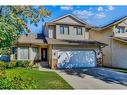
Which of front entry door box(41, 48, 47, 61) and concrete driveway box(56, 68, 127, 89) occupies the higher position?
front entry door box(41, 48, 47, 61)

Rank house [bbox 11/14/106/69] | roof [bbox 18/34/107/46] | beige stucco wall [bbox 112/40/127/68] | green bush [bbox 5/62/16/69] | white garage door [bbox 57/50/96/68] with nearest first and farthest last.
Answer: green bush [bbox 5/62/16/69]
beige stucco wall [bbox 112/40/127/68]
white garage door [bbox 57/50/96/68]
house [bbox 11/14/106/69]
roof [bbox 18/34/107/46]

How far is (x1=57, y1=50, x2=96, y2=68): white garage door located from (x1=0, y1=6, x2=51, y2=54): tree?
18.3 ft

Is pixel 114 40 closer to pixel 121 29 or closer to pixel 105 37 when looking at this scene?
pixel 105 37

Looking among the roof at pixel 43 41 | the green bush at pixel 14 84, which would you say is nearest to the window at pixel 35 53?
the roof at pixel 43 41

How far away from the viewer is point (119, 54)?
705 inches

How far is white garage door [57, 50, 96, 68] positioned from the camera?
18.5 meters

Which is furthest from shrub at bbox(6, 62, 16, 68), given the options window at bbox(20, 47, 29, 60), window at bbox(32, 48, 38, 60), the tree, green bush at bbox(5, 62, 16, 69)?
the tree

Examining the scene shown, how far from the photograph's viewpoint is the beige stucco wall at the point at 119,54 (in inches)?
687

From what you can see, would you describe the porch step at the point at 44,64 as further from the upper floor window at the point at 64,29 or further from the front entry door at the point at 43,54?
the upper floor window at the point at 64,29

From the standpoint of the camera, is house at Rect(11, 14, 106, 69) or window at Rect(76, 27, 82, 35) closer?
house at Rect(11, 14, 106, 69)

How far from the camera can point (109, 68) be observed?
17.4 metres

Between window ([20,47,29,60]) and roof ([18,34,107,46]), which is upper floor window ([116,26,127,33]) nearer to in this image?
roof ([18,34,107,46])

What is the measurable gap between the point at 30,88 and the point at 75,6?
6756 mm
